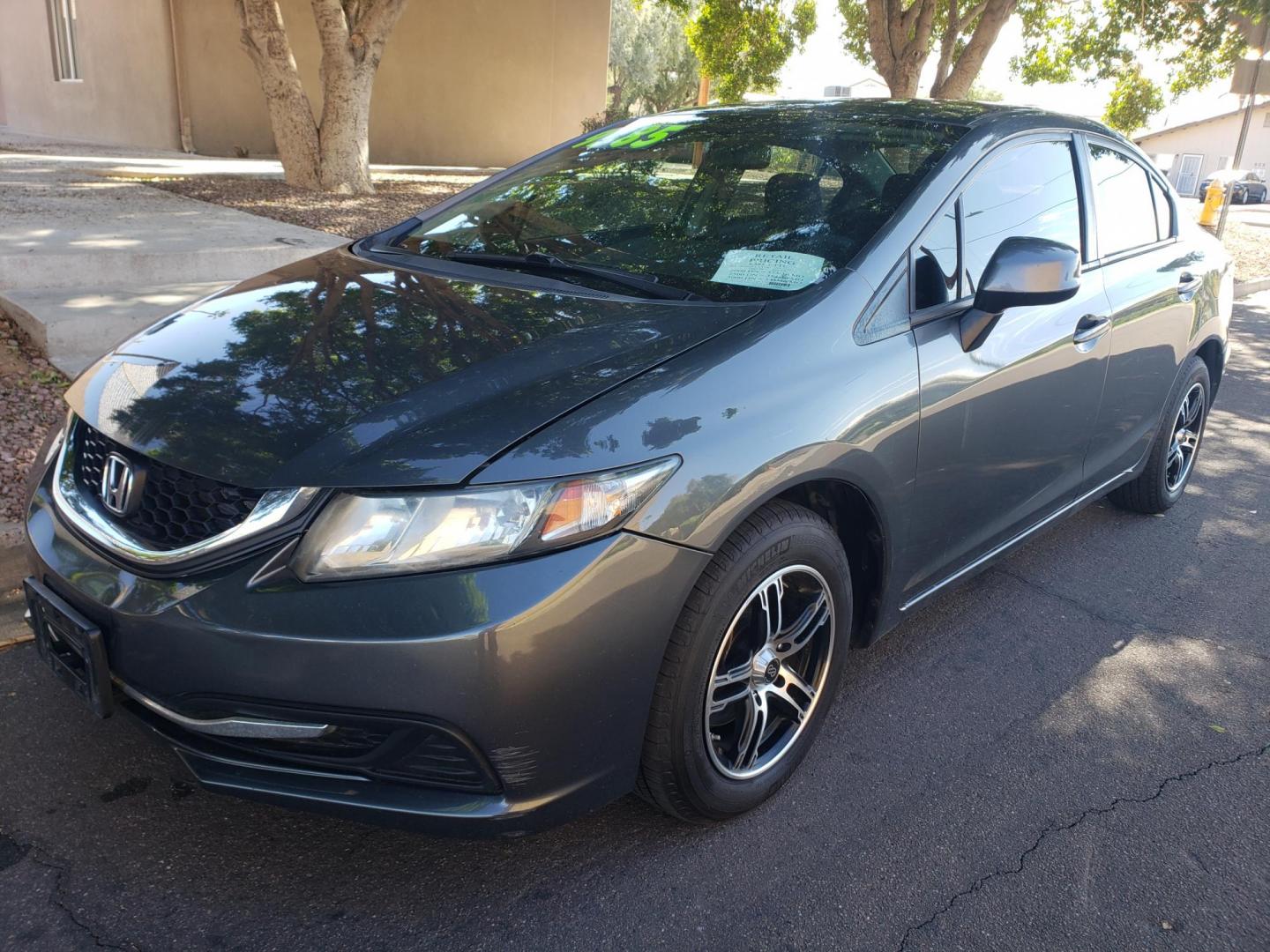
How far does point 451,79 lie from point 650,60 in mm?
21901

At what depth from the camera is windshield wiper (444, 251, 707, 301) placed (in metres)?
2.76

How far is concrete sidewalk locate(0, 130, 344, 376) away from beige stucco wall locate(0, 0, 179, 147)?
549 centimetres

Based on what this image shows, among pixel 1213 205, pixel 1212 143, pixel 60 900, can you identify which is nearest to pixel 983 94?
pixel 1212 143

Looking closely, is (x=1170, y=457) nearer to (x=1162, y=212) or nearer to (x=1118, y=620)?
(x=1162, y=212)

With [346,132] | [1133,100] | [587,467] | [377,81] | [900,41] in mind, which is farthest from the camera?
[1133,100]

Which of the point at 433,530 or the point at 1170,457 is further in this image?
the point at 1170,457

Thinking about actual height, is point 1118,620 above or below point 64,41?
below

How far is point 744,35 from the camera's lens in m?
17.2

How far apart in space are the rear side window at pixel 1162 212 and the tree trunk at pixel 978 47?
10135 millimetres

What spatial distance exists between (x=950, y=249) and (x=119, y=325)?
4.67m

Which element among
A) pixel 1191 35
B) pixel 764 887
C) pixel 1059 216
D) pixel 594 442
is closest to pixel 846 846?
pixel 764 887

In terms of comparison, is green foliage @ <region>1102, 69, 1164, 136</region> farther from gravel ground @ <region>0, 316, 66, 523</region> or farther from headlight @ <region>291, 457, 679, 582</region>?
headlight @ <region>291, 457, 679, 582</region>

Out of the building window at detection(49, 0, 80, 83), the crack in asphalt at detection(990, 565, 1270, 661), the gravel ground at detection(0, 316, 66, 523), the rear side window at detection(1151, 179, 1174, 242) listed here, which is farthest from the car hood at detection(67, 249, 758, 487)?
the building window at detection(49, 0, 80, 83)

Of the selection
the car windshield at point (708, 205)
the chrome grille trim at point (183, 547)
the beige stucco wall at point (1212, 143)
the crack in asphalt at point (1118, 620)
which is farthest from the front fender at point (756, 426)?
the beige stucco wall at point (1212, 143)
